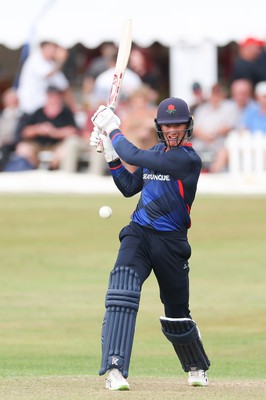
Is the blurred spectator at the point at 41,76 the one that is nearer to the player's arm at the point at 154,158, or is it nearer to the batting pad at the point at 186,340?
the batting pad at the point at 186,340

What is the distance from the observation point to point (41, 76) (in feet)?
73.8

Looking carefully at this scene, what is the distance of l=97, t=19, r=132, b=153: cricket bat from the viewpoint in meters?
8.01

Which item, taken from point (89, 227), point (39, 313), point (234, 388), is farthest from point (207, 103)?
point (234, 388)

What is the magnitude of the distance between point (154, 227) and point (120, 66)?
1.25 metres

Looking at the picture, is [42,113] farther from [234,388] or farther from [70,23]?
[234,388]

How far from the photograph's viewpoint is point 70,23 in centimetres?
2233

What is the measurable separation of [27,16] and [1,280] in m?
9.69

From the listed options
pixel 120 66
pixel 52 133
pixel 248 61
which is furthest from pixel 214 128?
pixel 120 66

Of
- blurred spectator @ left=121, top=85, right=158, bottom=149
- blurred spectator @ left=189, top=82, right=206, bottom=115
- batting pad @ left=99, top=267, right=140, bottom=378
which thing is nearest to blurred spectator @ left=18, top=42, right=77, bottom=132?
blurred spectator @ left=189, top=82, right=206, bottom=115

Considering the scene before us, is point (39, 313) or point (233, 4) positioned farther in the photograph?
point (233, 4)

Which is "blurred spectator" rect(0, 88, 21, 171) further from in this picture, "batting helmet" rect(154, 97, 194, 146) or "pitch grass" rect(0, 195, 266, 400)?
"batting helmet" rect(154, 97, 194, 146)

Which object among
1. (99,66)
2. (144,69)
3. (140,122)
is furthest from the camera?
(144,69)

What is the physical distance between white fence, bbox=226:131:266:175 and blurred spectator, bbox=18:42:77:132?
10.2 feet

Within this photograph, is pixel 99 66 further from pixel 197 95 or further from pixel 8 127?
pixel 8 127
